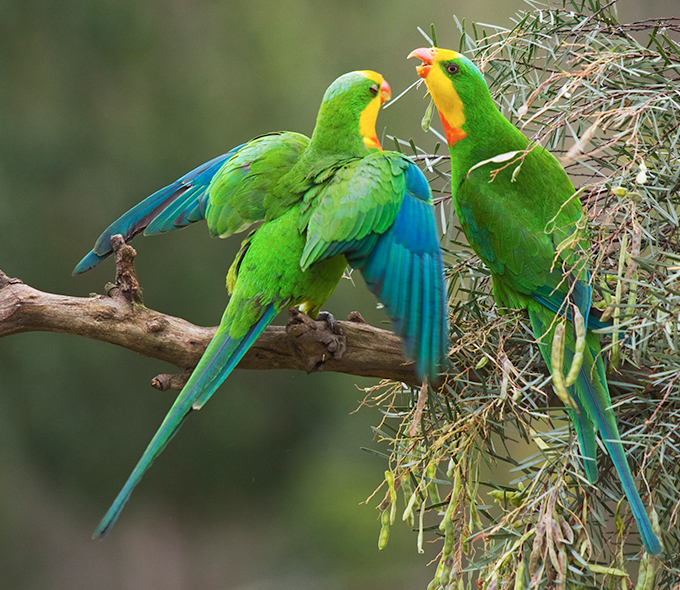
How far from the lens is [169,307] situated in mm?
1953

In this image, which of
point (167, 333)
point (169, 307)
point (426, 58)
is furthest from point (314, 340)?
point (169, 307)

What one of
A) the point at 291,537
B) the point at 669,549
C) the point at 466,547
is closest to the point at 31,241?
the point at 291,537

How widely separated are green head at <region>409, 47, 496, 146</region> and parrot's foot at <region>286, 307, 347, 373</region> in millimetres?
298

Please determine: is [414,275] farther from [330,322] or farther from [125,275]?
[125,275]

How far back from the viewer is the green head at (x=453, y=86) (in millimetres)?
803

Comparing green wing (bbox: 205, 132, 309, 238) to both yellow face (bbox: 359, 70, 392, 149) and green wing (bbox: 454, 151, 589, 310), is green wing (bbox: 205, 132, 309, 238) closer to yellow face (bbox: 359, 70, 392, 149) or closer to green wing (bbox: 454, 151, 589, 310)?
yellow face (bbox: 359, 70, 392, 149)

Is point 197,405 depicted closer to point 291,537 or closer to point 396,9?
point 291,537

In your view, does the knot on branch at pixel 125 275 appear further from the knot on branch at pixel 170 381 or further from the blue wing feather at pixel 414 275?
the blue wing feather at pixel 414 275

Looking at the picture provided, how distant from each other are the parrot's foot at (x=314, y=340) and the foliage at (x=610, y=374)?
0.39 ft

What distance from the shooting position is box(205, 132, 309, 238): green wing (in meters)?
0.92

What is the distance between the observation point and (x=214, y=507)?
86.6 inches

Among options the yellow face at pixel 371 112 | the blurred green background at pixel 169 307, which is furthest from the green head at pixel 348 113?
the blurred green background at pixel 169 307

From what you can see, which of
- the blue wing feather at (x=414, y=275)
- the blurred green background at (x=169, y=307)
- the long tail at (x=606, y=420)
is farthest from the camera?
the blurred green background at (x=169, y=307)

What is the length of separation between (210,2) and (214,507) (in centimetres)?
164
